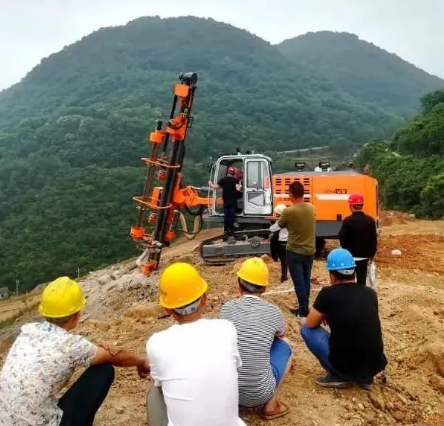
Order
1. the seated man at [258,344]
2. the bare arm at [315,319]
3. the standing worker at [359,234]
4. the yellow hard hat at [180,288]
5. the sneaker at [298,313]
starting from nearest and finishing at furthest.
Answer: the yellow hard hat at [180,288] < the seated man at [258,344] < the bare arm at [315,319] < the standing worker at [359,234] < the sneaker at [298,313]

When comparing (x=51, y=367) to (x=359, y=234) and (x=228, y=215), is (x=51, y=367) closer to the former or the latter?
(x=359, y=234)

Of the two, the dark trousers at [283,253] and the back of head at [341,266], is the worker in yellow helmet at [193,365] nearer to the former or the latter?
the back of head at [341,266]

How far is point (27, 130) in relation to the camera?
9162cm

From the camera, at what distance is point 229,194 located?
12.8 m

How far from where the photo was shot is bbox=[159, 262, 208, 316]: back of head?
334cm

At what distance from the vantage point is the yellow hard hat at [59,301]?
11.5ft

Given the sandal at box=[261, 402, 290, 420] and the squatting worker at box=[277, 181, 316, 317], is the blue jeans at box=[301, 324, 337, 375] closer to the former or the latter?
the sandal at box=[261, 402, 290, 420]

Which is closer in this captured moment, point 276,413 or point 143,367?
point 143,367

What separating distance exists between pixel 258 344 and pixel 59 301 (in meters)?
1.39

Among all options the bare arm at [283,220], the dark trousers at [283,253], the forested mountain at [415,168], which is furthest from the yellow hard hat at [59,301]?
the forested mountain at [415,168]

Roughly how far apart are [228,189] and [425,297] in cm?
544

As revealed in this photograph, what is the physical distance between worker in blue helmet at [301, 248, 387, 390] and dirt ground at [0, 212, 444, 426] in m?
0.29

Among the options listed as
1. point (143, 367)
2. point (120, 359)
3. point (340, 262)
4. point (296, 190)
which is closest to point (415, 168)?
point (296, 190)

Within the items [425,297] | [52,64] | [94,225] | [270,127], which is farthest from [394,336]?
[52,64]
